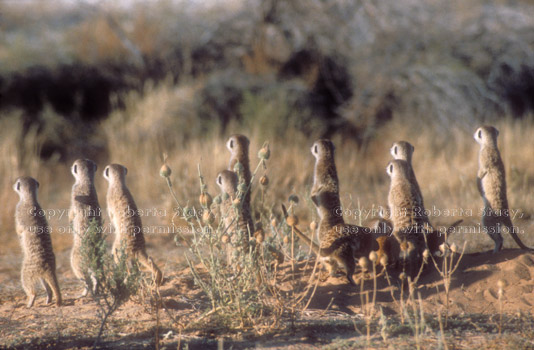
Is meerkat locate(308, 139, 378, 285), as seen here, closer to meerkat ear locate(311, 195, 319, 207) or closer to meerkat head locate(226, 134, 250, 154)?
meerkat ear locate(311, 195, 319, 207)

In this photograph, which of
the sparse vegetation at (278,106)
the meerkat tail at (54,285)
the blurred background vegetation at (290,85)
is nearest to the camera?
the meerkat tail at (54,285)

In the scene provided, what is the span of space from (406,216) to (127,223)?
7.43 ft

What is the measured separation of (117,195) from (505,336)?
3130 mm

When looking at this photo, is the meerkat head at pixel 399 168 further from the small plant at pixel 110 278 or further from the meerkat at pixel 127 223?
the small plant at pixel 110 278

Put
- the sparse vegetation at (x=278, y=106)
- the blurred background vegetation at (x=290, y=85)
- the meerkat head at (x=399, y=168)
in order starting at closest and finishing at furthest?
the meerkat head at (x=399, y=168) < the sparse vegetation at (x=278, y=106) < the blurred background vegetation at (x=290, y=85)

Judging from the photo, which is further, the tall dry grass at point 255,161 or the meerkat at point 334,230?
the tall dry grass at point 255,161

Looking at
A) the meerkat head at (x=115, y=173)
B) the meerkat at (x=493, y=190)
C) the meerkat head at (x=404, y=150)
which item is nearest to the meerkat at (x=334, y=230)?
the meerkat head at (x=404, y=150)

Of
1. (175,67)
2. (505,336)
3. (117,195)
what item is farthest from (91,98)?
(505,336)

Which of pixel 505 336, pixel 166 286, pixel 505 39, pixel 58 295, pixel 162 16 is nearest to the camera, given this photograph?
pixel 505 336

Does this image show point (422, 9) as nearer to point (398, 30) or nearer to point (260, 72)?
point (398, 30)

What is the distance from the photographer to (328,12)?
1288 cm

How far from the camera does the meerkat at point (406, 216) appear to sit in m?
4.14

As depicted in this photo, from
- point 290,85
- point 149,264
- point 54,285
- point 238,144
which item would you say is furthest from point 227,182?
point 290,85


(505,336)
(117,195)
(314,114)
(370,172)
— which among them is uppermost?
(314,114)
